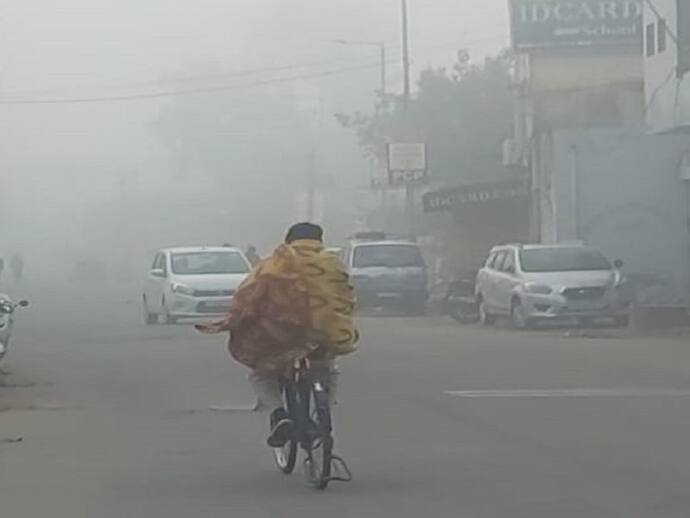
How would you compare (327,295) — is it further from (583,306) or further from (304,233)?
A: (583,306)

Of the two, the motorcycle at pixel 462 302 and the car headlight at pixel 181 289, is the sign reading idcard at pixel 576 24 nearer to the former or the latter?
the motorcycle at pixel 462 302

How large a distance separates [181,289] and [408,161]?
24668mm

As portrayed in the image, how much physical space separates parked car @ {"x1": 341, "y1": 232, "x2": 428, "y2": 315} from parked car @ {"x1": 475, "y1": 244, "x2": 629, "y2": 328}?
8.37 meters

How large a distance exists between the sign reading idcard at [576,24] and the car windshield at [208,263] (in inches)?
978

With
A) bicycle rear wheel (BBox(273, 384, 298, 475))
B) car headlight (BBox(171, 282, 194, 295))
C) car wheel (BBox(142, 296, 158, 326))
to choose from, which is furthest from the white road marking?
car wheel (BBox(142, 296, 158, 326))

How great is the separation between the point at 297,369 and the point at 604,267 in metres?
22.7

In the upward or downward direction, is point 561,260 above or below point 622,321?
above

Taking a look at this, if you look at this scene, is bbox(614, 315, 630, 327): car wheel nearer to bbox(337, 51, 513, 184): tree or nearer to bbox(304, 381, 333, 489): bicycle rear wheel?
bbox(304, 381, 333, 489): bicycle rear wheel

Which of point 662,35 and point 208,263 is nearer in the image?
point 208,263

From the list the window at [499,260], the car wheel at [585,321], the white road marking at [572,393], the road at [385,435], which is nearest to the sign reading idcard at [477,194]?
the window at [499,260]

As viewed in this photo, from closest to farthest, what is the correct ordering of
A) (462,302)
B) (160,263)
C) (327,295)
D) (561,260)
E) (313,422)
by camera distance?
(313,422) → (327,295) → (561,260) → (160,263) → (462,302)

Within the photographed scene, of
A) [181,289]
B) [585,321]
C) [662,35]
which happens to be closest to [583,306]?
[585,321]

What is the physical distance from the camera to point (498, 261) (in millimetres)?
36719

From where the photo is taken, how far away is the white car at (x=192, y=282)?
118 feet
